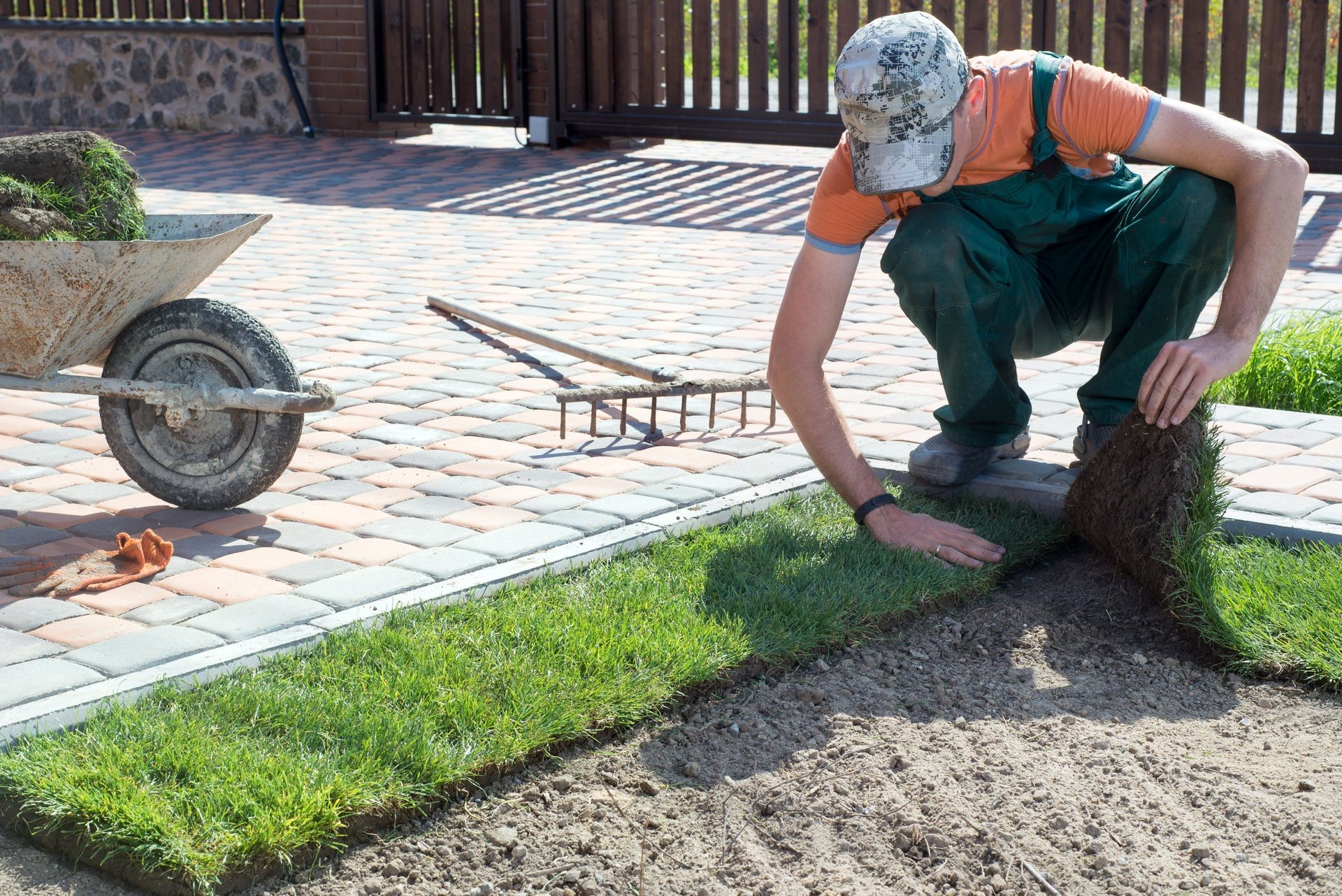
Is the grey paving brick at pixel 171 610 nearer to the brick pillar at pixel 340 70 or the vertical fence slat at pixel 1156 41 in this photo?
the vertical fence slat at pixel 1156 41

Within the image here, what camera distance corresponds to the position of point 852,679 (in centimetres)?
290

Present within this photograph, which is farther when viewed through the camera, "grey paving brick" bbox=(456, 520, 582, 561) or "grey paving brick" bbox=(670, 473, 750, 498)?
"grey paving brick" bbox=(670, 473, 750, 498)

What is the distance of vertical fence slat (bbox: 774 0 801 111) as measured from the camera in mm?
10609

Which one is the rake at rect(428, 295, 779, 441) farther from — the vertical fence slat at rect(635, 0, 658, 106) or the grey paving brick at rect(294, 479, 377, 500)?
the vertical fence slat at rect(635, 0, 658, 106)

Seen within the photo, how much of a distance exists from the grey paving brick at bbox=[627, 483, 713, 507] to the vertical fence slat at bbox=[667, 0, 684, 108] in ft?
25.2

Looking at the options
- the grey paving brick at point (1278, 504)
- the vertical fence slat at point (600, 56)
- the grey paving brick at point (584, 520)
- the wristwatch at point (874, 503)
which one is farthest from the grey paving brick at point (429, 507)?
the vertical fence slat at point (600, 56)

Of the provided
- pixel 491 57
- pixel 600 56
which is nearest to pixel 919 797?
pixel 600 56

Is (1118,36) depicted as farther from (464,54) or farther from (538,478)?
(538,478)

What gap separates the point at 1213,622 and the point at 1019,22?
7.79 metres

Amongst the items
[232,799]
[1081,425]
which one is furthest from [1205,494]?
[232,799]

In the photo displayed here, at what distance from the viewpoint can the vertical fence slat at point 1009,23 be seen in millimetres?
9922

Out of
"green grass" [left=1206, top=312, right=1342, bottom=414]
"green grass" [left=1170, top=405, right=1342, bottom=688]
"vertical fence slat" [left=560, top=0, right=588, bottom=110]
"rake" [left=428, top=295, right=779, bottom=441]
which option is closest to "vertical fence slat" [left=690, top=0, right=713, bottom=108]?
"vertical fence slat" [left=560, top=0, right=588, bottom=110]

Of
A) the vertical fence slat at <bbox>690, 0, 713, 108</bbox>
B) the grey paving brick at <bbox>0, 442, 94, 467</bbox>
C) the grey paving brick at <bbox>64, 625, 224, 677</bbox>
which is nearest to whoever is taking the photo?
the grey paving brick at <bbox>64, 625, 224, 677</bbox>

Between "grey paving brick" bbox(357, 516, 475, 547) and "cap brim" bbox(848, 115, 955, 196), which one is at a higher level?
"cap brim" bbox(848, 115, 955, 196)
